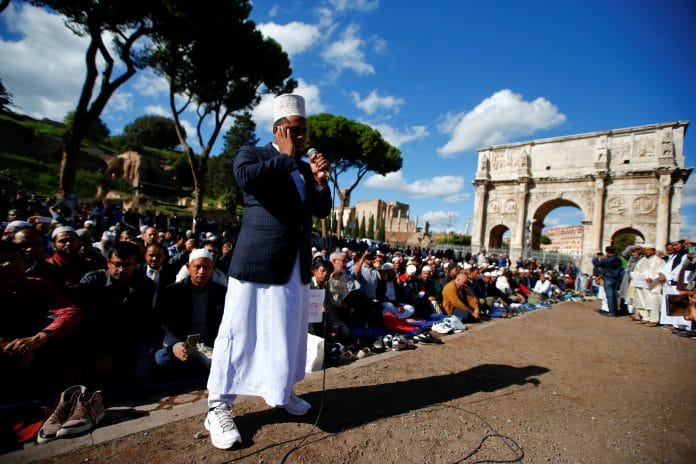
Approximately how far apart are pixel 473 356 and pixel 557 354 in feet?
4.72

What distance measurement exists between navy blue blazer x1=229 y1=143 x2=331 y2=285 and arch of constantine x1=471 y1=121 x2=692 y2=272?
2734 centimetres

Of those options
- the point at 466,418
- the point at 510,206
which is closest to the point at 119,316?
the point at 466,418

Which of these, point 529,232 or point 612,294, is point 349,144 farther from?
point 612,294

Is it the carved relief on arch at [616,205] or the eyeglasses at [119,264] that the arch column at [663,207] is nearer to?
the carved relief on arch at [616,205]

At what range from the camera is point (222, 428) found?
1.92 metres

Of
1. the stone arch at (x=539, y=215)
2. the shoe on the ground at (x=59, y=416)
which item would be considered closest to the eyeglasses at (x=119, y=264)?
the shoe on the ground at (x=59, y=416)

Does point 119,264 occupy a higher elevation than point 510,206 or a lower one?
lower

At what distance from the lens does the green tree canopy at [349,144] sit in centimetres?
2620

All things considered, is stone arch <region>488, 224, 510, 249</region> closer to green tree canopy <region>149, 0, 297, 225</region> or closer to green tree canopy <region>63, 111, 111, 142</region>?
green tree canopy <region>149, 0, 297, 225</region>

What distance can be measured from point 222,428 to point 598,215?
3048 cm

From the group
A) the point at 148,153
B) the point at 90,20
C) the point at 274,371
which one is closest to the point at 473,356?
the point at 274,371

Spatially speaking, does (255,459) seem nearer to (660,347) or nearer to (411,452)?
(411,452)

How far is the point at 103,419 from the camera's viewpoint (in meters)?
2.20

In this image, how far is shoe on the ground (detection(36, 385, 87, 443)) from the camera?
190 cm
